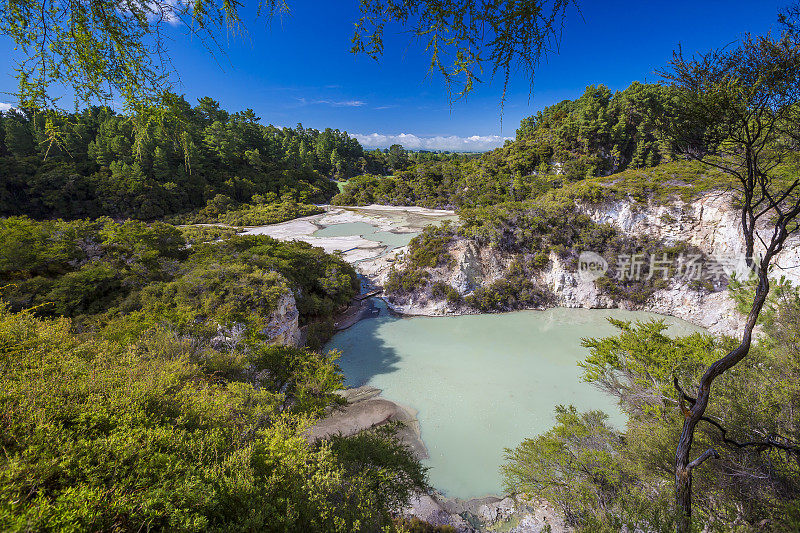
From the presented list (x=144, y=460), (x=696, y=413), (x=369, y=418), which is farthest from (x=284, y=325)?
(x=696, y=413)

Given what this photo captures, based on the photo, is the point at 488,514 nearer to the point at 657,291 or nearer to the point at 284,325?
the point at 284,325

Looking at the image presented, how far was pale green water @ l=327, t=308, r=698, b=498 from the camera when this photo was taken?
816 centimetres

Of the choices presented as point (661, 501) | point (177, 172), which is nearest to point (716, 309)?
point (661, 501)

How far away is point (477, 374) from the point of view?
Answer: 10945 millimetres

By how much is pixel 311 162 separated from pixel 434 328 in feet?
163

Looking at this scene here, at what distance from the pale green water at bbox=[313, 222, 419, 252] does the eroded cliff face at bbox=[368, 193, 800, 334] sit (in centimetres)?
946

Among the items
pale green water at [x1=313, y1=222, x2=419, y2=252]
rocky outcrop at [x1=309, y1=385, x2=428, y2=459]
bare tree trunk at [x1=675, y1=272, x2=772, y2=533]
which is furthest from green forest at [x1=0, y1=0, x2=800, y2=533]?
pale green water at [x1=313, y1=222, x2=419, y2=252]

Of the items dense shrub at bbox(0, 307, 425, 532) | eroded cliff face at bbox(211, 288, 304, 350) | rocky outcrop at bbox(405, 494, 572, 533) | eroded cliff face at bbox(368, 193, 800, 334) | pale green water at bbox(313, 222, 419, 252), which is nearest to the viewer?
dense shrub at bbox(0, 307, 425, 532)

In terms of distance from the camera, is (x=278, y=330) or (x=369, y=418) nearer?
(x=369, y=418)

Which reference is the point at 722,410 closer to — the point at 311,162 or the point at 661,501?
the point at 661,501

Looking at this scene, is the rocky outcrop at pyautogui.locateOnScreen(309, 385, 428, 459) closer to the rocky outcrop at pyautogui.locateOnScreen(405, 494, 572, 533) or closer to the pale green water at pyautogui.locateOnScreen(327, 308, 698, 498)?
the pale green water at pyautogui.locateOnScreen(327, 308, 698, 498)

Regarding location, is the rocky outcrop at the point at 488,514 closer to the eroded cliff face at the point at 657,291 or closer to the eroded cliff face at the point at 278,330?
the eroded cliff face at the point at 278,330

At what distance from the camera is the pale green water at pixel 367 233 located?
88.6ft

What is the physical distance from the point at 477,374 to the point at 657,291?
11.6 m
